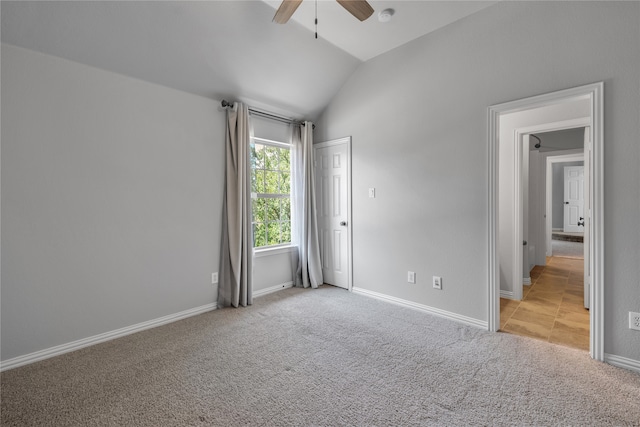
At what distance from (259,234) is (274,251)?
31 cm

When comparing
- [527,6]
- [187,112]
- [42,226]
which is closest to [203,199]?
[187,112]

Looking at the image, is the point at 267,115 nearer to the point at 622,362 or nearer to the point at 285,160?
the point at 285,160

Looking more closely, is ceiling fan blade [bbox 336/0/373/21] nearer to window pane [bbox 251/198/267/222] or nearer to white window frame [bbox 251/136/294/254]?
white window frame [bbox 251/136/294/254]

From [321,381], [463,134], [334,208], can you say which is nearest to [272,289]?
[334,208]

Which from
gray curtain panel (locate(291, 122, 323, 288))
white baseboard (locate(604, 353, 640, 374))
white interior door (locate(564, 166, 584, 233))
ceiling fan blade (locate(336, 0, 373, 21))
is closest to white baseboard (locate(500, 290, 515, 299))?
white baseboard (locate(604, 353, 640, 374))

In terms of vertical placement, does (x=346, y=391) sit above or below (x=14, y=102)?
below

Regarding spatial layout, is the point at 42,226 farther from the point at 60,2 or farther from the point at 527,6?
the point at 527,6

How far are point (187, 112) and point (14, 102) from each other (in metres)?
1.28

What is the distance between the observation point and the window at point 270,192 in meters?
3.82

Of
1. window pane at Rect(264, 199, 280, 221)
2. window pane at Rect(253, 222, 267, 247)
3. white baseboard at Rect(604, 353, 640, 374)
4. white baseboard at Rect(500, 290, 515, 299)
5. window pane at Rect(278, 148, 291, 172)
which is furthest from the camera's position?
window pane at Rect(278, 148, 291, 172)

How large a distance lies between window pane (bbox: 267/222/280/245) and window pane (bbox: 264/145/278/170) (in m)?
0.78

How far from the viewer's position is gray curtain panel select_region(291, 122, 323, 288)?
405 cm

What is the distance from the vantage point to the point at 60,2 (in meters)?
2.05

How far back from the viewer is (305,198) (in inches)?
159
